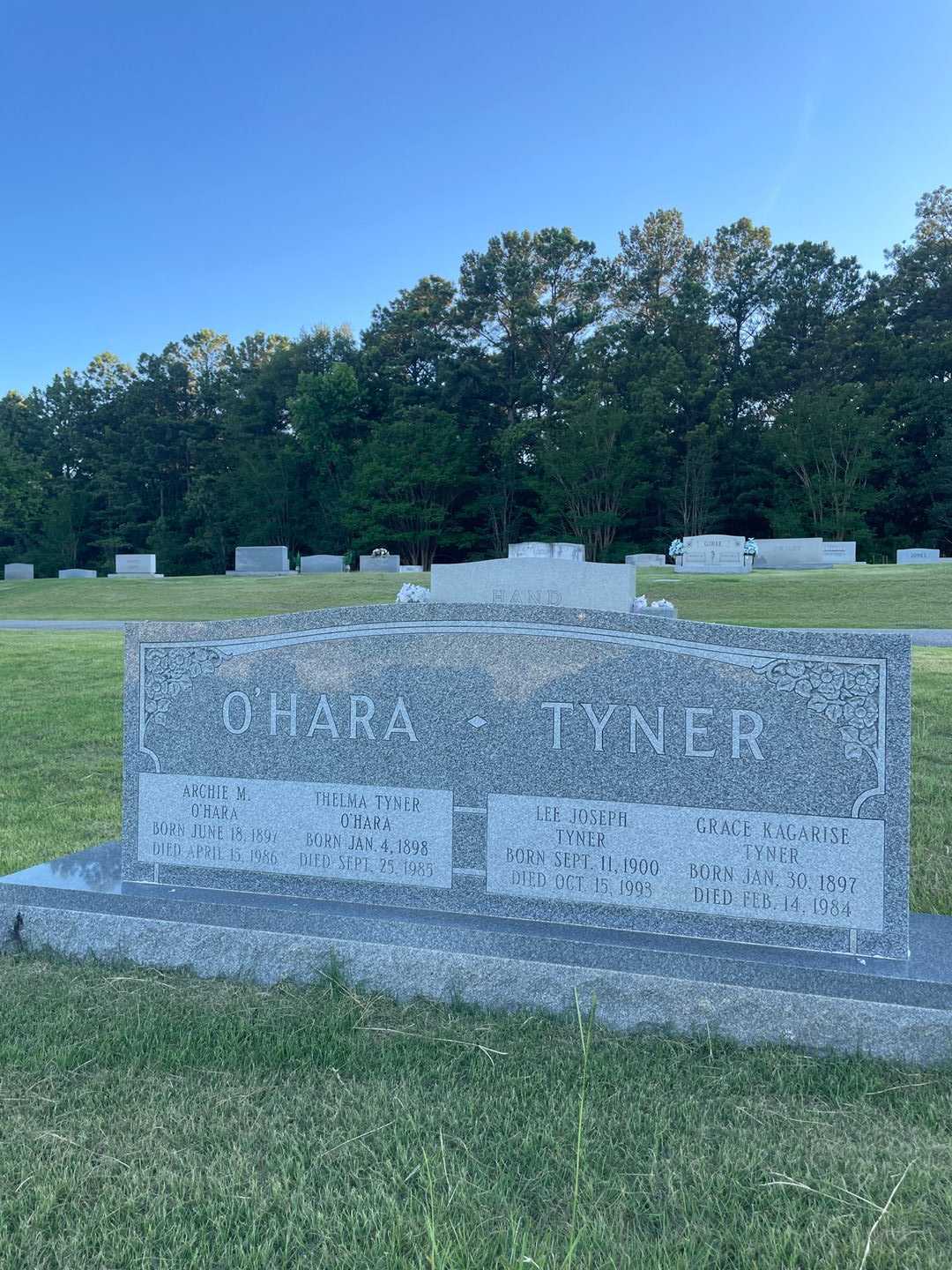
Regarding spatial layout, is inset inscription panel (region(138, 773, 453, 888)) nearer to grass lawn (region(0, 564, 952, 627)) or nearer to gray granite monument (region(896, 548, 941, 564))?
grass lawn (region(0, 564, 952, 627))

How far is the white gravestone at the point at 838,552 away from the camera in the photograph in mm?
29391

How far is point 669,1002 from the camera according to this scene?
8.51 ft

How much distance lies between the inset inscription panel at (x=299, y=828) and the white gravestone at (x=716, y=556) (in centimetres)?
2389

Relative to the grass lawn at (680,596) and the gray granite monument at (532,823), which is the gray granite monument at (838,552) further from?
the gray granite monument at (532,823)

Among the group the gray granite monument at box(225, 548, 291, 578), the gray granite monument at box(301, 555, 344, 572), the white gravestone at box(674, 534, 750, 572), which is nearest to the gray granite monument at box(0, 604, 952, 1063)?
the white gravestone at box(674, 534, 750, 572)

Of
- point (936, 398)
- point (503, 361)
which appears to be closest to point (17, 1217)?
point (936, 398)

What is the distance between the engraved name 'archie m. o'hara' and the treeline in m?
36.3

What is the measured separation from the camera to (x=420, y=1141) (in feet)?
6.48

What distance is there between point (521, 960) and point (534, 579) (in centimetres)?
799

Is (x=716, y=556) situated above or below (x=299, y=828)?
above

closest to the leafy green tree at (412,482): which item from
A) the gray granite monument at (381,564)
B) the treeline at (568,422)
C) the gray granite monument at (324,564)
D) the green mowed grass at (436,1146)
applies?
the treeline at (568,422)

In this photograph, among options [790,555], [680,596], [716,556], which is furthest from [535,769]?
[790,555]

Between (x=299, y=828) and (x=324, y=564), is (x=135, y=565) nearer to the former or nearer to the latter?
(x=324, y=564)

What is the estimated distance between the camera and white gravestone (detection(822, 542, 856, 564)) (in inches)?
1157
